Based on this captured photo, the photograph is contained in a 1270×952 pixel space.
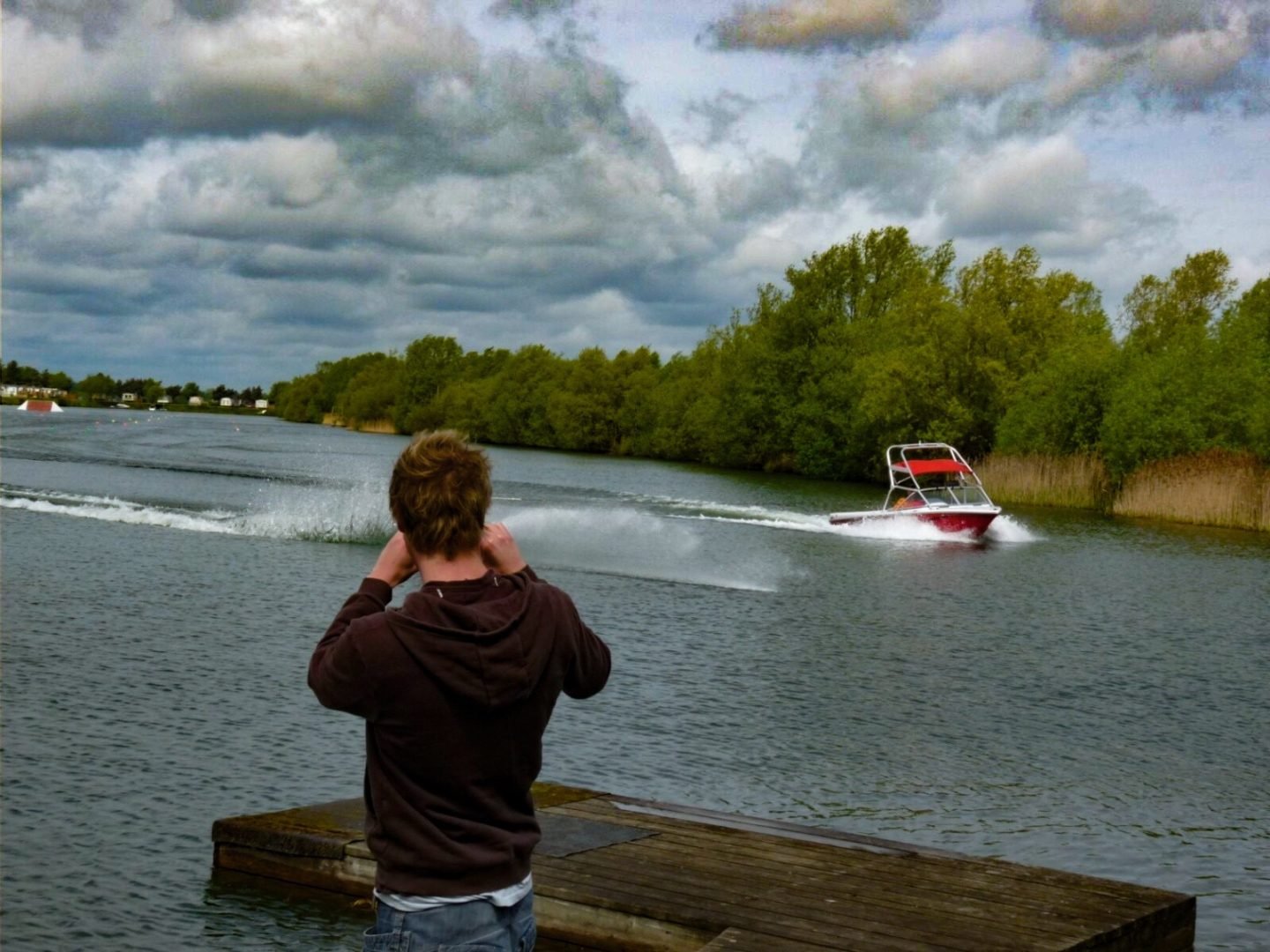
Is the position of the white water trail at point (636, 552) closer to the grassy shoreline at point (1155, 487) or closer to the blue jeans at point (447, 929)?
the grassy shoreline at point (1155, 487)

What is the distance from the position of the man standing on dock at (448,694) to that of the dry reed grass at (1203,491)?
47.2 metres

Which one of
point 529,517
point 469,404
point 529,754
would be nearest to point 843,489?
point 529,517

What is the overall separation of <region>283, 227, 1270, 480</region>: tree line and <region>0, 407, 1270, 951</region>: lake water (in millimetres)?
16026

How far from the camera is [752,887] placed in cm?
732

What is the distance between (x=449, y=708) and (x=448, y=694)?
0.04m

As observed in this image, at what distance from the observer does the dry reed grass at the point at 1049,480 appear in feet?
189

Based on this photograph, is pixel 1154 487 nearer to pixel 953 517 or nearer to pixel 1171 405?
pixel 1171 405

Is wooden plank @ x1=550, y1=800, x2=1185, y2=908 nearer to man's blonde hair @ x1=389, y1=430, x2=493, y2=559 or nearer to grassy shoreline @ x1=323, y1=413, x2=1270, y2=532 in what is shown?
man's blonde hair @ x1=389, y1=430, x2=493, y2=559

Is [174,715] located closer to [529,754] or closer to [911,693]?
[911,693]

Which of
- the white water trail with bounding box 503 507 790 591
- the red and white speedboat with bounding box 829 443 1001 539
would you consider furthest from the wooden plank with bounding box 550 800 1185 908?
the red and white speedboat with bounding box 829 443 1001 539

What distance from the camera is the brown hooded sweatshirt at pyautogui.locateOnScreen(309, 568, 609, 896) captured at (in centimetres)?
354

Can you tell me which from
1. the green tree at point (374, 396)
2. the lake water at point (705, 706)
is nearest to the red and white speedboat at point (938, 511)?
the lake water at point (705, 706)

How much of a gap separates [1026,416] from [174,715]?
5601 cm

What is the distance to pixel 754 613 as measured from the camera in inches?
933
